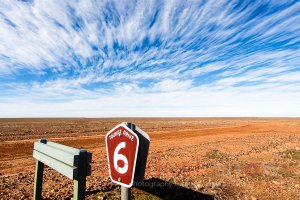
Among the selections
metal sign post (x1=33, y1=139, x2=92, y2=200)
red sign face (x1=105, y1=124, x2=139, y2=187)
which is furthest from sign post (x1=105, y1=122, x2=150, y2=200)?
metal sign post (x1=33, y1=139, x2=92, y2=200)

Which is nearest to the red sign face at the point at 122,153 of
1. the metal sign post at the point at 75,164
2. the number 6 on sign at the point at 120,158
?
the number 6 on sign at the point at 120,158

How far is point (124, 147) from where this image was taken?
217 centimetres

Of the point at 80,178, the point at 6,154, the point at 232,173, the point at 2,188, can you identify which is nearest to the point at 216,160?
the point at 232,173

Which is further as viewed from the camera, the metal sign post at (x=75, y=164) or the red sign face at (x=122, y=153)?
the metal sign post at (x=75, y=164)

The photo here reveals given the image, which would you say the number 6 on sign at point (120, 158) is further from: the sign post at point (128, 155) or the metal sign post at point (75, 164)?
the metal sign post at point (75, 164)

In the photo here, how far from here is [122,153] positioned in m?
2.17

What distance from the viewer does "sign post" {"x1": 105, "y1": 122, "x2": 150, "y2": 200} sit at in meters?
2.05

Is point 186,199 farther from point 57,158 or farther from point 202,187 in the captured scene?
point 57,158

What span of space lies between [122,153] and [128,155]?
9 cm

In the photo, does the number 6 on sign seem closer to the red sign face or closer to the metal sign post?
the red sign face

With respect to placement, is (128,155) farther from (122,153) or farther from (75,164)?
(75,164)

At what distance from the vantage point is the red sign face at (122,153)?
206 cm

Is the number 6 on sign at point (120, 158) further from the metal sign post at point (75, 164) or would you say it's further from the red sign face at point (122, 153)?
the metal sign post at point (75, 164)

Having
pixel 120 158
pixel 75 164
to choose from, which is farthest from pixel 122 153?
pixel 75 164
